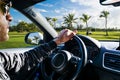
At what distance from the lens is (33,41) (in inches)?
179

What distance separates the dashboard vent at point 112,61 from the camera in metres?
2.98

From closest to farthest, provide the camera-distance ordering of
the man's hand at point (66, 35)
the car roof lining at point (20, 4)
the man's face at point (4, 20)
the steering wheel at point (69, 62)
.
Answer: the man's face at point (4, 20), the steering wheel at point (69, 62), the man's hand at point (66, 35), the car roof lining at point (20, 4)

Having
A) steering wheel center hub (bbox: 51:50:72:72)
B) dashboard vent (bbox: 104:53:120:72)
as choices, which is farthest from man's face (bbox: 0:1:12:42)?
dashboard vent (bbox: 104:53:120:72)

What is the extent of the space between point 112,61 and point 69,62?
398 mm

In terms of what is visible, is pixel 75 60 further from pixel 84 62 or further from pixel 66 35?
pixel 66 35

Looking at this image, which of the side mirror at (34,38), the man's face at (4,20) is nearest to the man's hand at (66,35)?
the man's face at (4,20)

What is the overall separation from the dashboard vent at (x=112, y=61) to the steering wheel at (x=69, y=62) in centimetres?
25

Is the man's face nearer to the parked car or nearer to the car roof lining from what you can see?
the parked car

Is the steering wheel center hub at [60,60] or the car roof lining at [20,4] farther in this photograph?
the car roof lining at [20,4]

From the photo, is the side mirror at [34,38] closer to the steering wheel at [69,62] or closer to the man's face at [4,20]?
the steering wheel at [69,62]

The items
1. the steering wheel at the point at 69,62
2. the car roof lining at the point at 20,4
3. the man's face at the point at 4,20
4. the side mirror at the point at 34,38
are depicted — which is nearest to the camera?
the man's face at the point at 4,20

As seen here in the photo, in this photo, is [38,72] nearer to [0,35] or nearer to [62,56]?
[62,56]

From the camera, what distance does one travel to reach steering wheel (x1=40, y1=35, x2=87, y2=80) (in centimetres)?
295

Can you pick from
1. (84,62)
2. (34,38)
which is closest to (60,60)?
(84,62)
